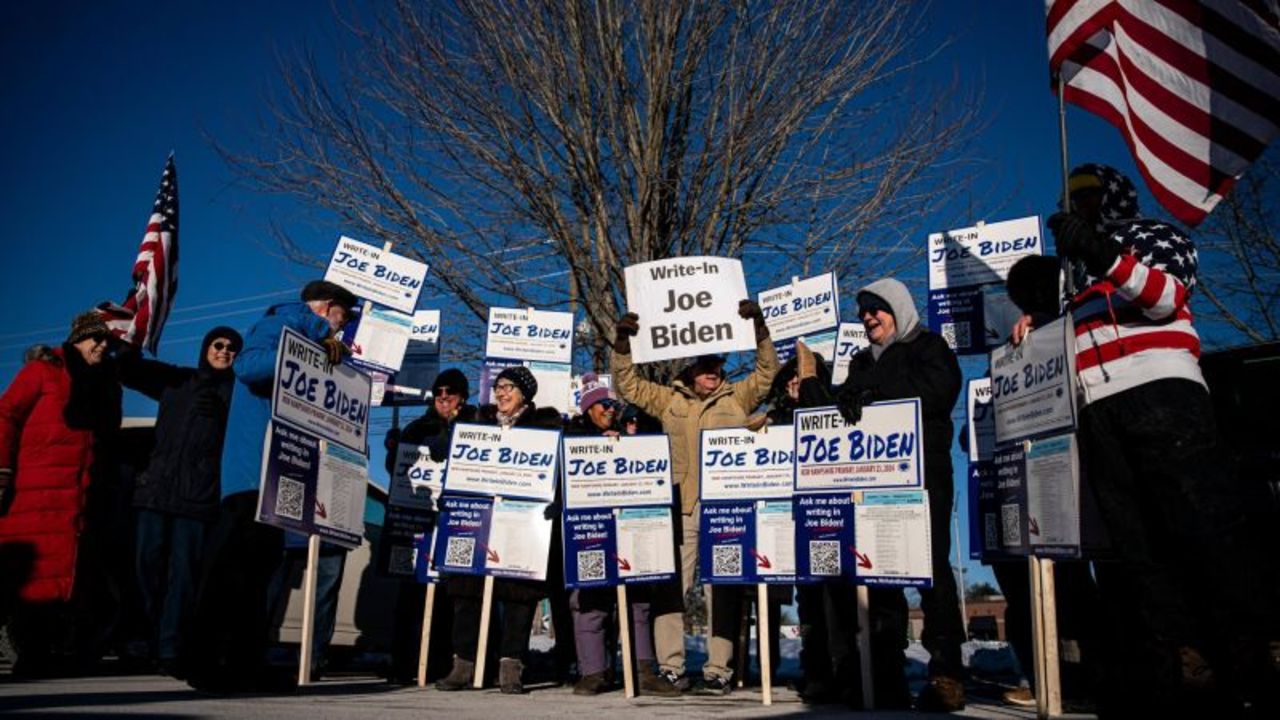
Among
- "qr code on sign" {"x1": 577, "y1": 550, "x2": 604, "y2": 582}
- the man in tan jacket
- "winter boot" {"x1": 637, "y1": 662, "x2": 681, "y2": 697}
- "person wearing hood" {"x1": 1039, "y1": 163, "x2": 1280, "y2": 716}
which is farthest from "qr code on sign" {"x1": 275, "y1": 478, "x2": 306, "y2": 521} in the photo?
"person wearing hood" {"x1": 1039, "y1": 163, "x2": 1280, "y2": 716}

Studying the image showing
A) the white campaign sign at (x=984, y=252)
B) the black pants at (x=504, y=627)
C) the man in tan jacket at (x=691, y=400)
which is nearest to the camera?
the black pants at (x=504, y=627)

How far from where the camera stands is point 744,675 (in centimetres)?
761

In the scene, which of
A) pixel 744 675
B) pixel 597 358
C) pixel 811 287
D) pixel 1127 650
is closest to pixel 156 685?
pixel 744 675

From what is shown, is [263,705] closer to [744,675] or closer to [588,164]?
[744,675]

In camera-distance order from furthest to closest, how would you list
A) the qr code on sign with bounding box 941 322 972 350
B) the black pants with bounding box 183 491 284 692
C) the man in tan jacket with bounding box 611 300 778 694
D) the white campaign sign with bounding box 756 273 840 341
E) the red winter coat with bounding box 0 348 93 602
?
the white campaign sign with bounding box 756 273 840 341
the qr code on sign with bounding box 941 322 972 350
the man in tan jacket with bounding box 611 300 778 694
the red winter coat with bounding box 0 348 93 602
the black pants with bounding box 183 491 284 692

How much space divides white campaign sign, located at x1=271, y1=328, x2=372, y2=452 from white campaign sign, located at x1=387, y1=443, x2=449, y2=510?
1.49m

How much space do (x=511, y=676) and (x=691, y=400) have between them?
2517 mm

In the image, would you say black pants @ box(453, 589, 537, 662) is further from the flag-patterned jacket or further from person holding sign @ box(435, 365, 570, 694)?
the flag-patterned jacket

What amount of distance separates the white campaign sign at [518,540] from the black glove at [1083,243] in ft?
13.9

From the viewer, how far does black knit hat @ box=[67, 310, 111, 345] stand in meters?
7.38

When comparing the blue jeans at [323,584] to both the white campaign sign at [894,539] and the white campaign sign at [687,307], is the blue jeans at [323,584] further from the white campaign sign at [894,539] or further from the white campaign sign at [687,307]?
the white campaign sign at [894,539]

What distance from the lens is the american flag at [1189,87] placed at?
4902mm

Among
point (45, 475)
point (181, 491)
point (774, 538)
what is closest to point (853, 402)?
point (774, 538)

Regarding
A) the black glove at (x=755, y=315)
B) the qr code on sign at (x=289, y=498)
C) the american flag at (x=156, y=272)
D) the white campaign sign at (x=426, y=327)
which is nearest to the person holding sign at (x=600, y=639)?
the black glove at (x=755, y=315)
